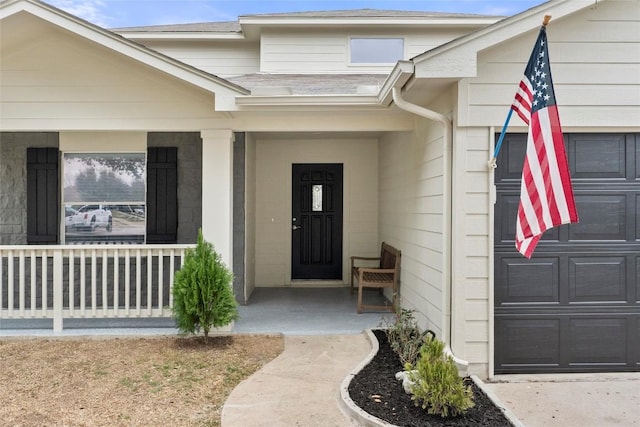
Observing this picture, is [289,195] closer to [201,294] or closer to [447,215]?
[201,294]

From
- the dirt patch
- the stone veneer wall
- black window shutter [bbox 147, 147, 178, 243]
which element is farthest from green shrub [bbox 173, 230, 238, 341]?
the stone veneer wall

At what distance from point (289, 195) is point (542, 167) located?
511 cm

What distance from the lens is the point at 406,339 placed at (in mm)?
4133

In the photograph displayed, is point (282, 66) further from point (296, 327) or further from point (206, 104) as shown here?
point (296, 327)

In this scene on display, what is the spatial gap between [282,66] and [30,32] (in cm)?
382

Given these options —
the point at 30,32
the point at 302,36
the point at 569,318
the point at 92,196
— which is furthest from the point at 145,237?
the point at 569,318

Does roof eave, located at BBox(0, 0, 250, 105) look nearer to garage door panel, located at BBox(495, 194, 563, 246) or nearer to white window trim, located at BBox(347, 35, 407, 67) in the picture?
garage door panel, located at BBox(495, 194, 563, 246)

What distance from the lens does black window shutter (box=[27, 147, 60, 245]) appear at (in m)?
6.03

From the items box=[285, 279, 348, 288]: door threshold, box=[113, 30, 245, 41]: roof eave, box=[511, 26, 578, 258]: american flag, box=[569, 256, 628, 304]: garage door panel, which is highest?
box=[113, 30, 245, 41]: roof eave

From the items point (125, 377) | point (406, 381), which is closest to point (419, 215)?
point (406, 381)

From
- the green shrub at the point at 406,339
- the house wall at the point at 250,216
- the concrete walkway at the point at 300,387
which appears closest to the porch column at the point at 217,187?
the concrete walkway at the point at 300,387

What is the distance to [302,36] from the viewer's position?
7562 mm

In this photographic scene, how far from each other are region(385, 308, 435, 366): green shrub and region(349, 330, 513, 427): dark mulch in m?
0.12

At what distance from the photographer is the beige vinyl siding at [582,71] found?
3.79 m
